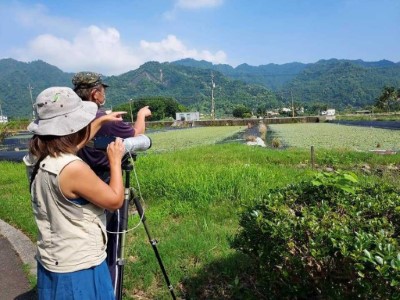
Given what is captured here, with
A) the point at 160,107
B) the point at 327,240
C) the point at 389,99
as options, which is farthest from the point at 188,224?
the point at 160,107

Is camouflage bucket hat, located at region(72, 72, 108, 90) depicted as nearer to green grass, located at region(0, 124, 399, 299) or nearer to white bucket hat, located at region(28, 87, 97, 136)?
white bucket hat, located at region(28, 87, 97, 136)

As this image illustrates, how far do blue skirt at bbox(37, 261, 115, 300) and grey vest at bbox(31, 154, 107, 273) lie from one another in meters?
0.03

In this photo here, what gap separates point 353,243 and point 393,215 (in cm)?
61

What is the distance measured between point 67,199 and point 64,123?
34 centimetres

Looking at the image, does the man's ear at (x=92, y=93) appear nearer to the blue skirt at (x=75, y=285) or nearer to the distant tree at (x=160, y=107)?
the blue skirt at (x=75, y=285)

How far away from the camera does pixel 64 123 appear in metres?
1.62

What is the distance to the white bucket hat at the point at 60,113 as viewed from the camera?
1.61 m

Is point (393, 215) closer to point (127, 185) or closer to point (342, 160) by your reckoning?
point (127, 185)

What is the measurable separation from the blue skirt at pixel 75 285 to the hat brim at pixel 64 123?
65 cm

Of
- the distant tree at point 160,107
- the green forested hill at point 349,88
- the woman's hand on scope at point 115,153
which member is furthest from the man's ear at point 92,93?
the green forested hill at point 349,88

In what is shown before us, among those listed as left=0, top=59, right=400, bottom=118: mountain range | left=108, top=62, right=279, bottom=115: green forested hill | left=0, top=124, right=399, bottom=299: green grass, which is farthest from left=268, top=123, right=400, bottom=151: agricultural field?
left=0, top=59, right=400, bottom=118: mountain range

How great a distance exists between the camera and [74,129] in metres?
1.63

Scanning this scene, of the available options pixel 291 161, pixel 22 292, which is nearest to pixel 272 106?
pixel 291 161

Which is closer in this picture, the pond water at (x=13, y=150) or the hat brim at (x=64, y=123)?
the hat brim at (x=64, y=123)
